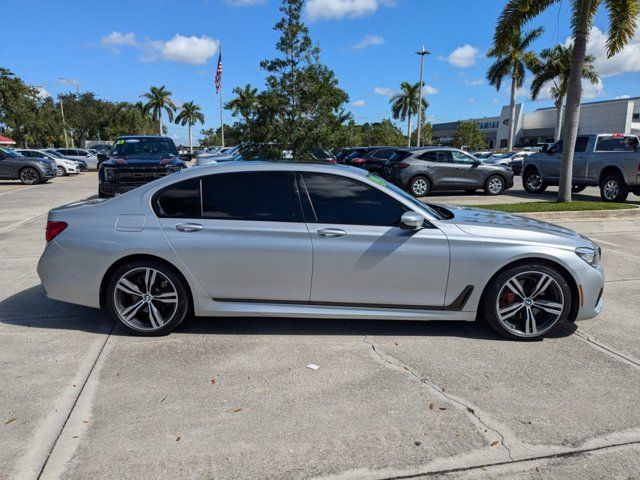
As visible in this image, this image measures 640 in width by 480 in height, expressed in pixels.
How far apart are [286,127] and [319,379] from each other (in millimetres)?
8911

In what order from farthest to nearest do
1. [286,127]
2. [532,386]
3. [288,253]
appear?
[286,127], [288,253], [532,386]

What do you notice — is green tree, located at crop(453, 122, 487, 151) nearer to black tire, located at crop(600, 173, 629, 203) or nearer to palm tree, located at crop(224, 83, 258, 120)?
black tire, located at crop(600, 173, 629, 203)

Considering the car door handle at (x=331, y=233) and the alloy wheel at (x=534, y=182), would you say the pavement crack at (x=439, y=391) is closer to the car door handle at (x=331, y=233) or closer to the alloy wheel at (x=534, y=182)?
the car door handle at (x=331, y=233)

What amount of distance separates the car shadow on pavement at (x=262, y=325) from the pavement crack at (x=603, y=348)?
5 cm

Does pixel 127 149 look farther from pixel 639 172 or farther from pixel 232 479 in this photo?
pixel 639 172

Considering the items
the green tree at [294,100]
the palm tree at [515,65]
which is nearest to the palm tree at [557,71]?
the palm tree at [515,65]

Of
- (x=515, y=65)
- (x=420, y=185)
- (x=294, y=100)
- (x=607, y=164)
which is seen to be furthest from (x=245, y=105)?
(x=515, y=65)

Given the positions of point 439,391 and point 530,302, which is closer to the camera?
point 439,391

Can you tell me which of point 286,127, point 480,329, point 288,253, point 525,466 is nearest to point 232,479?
point 525,466

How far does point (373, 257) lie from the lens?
167 inches

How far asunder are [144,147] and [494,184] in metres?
10.9

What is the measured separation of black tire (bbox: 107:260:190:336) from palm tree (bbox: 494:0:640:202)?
11449 millimetres

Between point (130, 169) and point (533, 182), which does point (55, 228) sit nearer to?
point (130, 169)

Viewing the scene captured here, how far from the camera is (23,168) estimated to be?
2133 centimetres
